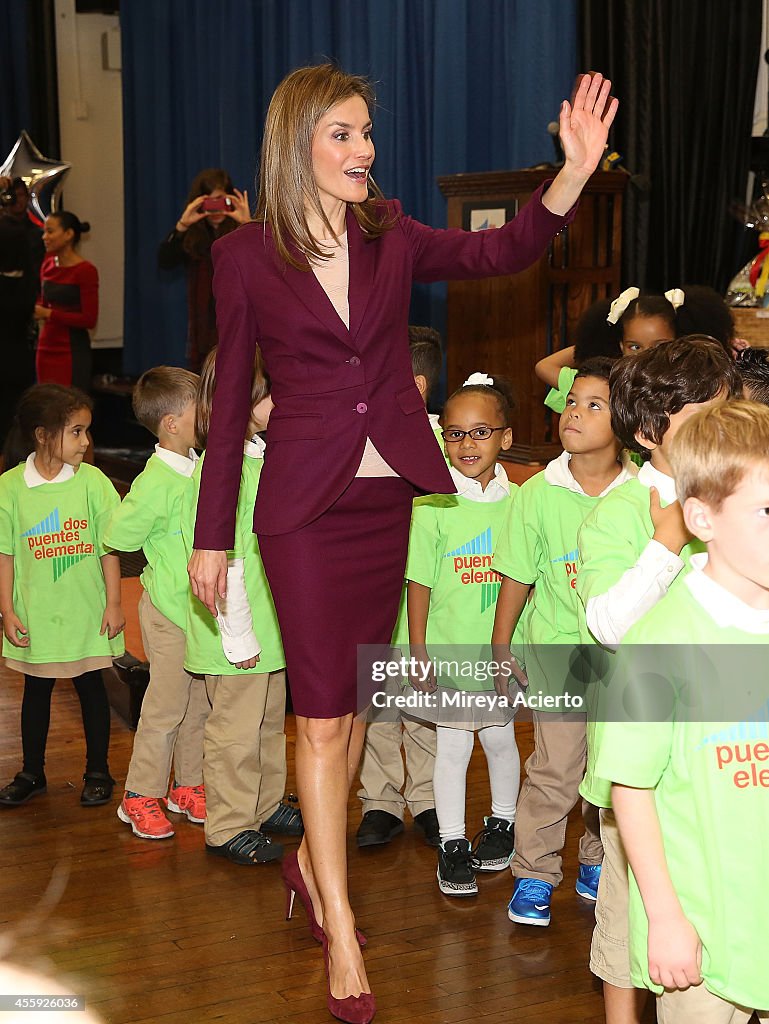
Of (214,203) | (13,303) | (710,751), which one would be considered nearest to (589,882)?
(710,751)

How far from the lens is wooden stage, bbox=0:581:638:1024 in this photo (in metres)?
2.11

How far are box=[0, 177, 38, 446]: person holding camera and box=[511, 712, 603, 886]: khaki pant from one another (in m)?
5.26

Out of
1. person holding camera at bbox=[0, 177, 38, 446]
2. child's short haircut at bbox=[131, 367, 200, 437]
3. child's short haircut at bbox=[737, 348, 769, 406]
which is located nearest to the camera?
child's short haircut at bbox=[737, 348, 769, 406]

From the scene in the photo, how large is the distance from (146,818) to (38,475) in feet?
2.74

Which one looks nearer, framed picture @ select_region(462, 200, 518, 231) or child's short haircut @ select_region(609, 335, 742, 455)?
child's short haircut @ select_region(609, 335, 742, 455)

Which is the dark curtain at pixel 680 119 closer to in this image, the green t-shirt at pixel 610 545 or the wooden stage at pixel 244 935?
the wooden stage at pixel 244 935

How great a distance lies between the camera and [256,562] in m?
2.72

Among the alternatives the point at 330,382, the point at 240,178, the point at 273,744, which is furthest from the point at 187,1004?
the point at 240,178

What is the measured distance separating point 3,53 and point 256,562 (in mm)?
7004

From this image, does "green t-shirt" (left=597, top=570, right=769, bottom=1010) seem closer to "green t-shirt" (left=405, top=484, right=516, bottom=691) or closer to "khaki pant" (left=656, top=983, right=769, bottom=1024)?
"khaki pant" (left=656, top=983, right=769, bottom=1024)

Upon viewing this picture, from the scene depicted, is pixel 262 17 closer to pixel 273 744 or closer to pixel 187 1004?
pixel 273 744

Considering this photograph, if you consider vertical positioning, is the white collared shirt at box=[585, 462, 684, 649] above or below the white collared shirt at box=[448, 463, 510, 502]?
below

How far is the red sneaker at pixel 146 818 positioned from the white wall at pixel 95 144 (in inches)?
267

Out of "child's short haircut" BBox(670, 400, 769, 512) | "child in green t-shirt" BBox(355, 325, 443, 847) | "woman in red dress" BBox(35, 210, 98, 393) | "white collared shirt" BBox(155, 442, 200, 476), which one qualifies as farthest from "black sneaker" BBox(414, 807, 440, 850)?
"woman in red dress" BBox(35, 210, 98, 393)
